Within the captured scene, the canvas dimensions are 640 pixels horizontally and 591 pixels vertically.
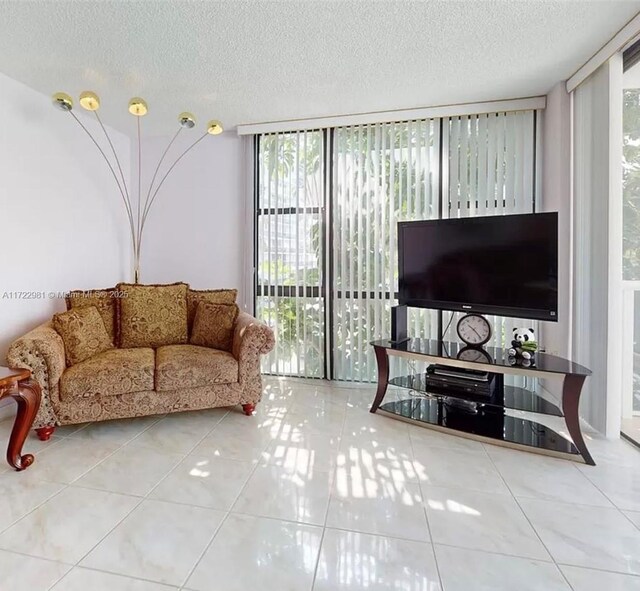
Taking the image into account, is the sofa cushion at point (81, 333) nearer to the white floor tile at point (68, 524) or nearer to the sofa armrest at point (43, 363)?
the sofa armrest at point (43, 363)

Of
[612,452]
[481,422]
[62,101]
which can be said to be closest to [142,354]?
[62,101]

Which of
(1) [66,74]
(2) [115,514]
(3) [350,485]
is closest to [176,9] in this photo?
(1) [66,74]

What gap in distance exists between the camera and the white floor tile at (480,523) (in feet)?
4.55

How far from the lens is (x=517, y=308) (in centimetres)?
228

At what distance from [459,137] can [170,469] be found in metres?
3.21

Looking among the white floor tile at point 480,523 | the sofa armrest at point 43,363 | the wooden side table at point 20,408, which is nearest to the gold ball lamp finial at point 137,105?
the sofa armrest at point 43,363

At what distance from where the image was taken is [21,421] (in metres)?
1.87

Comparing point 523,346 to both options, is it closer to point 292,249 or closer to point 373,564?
point 373,564

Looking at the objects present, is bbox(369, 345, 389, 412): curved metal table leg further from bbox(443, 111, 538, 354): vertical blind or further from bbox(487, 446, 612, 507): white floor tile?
bbox(443, 111, 538, 354): vertical blind

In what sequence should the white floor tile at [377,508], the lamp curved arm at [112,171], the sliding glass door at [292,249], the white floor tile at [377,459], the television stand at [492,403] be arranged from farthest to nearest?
the sliding glass door at [292,249] < the lamp curved arm at [112,171] < the television stand at [492,403] < the white floor tile at [377,459] < the white floor tile at [377,508]

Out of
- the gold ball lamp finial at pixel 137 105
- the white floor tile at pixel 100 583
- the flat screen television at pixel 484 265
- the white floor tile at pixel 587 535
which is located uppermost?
the gold ball lamp finial at pixel 137 105

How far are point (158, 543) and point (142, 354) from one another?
4.65 feet

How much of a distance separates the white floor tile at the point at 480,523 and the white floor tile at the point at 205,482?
93 cm

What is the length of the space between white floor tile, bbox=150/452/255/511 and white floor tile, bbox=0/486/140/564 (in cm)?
17
